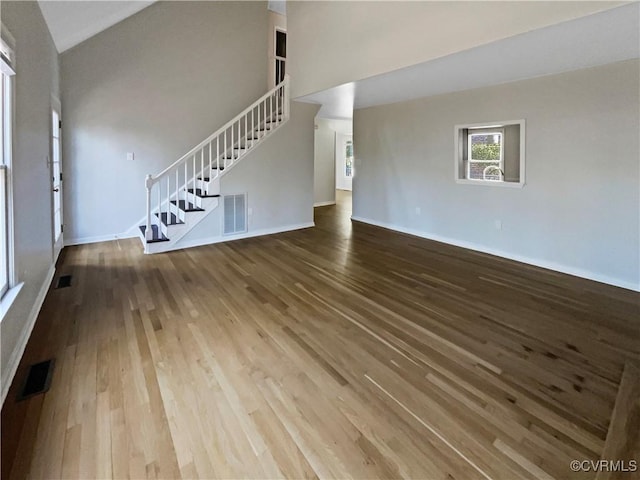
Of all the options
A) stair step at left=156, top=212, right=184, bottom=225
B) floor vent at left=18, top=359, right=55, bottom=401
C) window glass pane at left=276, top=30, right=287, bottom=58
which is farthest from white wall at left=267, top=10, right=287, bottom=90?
floor vent at left=18, top=359, right=55, bottom=401

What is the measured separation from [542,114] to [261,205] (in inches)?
173

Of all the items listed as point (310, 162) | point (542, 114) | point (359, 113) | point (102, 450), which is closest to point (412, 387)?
point (102, 450)

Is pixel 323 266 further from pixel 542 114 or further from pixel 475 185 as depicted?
pixel 542 114

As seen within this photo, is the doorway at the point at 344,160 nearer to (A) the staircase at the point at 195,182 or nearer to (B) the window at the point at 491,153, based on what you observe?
(A) the staircase at the point at 195,182

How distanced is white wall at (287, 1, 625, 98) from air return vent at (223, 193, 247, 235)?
7.06 ft

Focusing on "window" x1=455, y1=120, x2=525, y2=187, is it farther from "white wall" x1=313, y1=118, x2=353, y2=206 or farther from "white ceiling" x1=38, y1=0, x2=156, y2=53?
"white wall" x1=313, y1=118, x2=353, y2=206

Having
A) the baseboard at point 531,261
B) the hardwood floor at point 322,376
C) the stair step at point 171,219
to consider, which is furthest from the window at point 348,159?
the hardwood floor at point 322,376

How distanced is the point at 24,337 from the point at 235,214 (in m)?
3.61

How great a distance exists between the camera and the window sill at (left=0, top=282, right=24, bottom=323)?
2.09 m

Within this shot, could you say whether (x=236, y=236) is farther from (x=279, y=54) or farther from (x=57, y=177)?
(x=279, y=54)

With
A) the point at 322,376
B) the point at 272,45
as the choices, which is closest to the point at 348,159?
the point at 272,45

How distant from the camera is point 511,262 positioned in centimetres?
479

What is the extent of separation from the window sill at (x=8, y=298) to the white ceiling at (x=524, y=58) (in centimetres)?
422

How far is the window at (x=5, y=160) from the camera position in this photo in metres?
2.28
